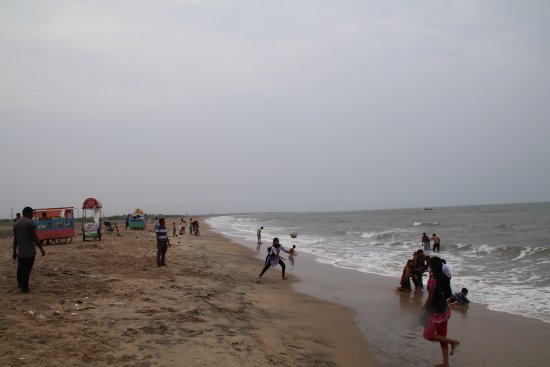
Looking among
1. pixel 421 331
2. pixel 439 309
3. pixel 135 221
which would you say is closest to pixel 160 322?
pixel 439 309

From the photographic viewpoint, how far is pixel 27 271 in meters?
7.50

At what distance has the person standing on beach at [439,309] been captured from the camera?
5691mm

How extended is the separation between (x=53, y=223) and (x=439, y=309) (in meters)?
17.9

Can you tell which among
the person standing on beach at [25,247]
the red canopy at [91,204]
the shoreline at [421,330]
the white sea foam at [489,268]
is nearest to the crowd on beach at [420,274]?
the person standing on beach at [25,247]

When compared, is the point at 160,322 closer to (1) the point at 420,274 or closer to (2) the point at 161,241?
(2) the point at 161,241

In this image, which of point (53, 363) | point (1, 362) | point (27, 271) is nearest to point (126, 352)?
point (53, 363)

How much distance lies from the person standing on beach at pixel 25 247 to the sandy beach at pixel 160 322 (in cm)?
31

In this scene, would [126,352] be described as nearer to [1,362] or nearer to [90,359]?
[90,359]

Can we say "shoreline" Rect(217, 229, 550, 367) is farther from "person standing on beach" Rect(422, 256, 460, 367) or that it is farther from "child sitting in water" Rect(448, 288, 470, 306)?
"person standing on beach" Rect(422, 256, 460, 367)

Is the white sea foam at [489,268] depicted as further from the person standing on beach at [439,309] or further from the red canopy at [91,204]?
the red canopy at [91,204]

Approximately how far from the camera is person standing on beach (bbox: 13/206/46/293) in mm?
7470

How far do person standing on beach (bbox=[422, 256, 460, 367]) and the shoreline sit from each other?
443 millimetres

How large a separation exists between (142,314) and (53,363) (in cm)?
241

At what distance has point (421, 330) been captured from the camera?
24.7ft
